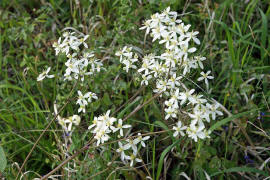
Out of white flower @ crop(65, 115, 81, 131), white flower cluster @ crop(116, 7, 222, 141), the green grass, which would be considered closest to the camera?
white flower @ crop(65, 115, 81, 131)

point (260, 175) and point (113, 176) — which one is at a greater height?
point (113, 176)

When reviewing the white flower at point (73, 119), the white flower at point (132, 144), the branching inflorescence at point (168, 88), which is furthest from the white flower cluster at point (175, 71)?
the white flower at point (73, 119)

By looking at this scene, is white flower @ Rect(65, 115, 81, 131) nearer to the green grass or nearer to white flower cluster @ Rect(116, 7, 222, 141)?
→ the green grass

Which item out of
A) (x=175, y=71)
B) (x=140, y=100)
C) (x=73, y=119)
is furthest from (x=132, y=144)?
(x=140, y=100)

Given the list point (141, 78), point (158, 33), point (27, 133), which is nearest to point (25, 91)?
point (27, 133)

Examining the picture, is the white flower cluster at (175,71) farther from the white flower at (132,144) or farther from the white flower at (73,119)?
the white flower at (73,119)

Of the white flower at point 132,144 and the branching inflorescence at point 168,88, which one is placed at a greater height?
the branching inflorescence at point 168,88

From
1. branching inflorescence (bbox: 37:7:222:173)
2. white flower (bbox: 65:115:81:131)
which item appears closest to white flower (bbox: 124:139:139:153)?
branching inflorescence (bbox: 37:7:222:173)

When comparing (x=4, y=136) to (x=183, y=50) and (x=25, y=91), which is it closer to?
(x=25, y=91)
